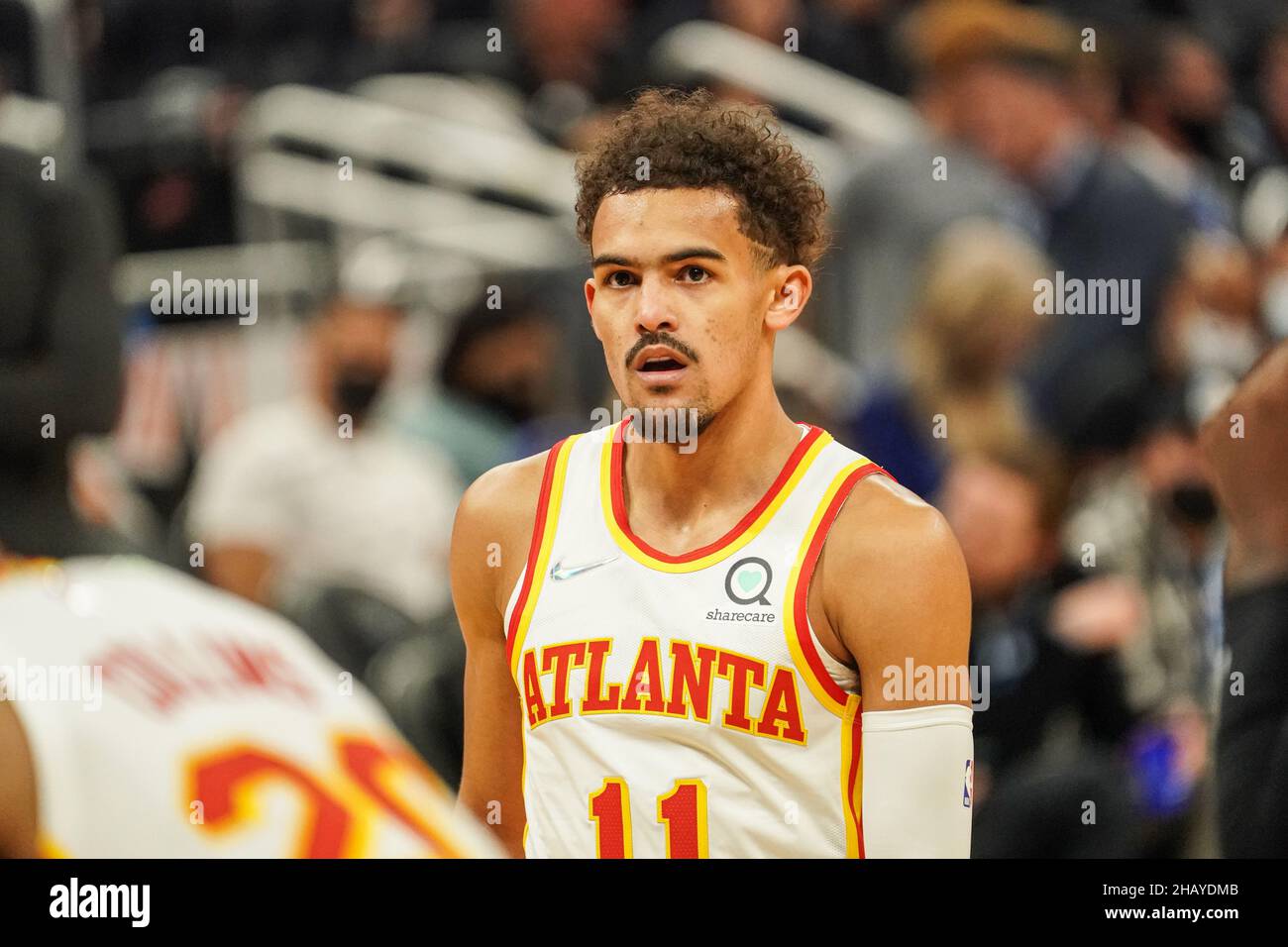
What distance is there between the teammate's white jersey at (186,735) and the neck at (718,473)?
1093 millimetres

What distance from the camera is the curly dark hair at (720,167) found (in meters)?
2.59

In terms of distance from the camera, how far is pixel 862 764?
2.49 metres

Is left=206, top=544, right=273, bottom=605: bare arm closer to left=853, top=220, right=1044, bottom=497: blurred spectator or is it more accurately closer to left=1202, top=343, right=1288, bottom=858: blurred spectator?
left=853, top=220, right=1044, bottom=497: blurred spectator

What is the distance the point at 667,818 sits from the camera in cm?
250

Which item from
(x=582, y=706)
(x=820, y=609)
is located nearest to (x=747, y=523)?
(x=820, y=609)

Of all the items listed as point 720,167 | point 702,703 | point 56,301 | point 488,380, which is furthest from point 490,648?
point 488,380

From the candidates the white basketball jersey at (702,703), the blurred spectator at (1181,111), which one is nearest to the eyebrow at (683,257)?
the white basketball jersey at (702,703)

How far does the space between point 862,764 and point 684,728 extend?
0.25 metres

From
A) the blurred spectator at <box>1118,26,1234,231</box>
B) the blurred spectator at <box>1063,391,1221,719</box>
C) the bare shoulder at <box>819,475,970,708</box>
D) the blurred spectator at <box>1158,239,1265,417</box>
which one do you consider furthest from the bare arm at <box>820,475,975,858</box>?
the blurred spectator at <box>1118,26,1234,231</box>

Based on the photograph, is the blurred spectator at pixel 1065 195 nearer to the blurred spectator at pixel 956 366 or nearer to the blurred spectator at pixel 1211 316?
the blurred spectator at pixel 1211 316

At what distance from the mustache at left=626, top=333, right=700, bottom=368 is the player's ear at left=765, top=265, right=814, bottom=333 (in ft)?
0.52

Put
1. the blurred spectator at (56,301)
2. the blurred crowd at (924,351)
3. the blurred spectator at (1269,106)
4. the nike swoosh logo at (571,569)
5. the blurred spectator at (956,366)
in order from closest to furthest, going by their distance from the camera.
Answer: the nike swoosh logo at (571,569) → the blurred spectator at (56,301) → the blurred crowd at (924,351) → the blurred spectator at (956,366) → the blurred spectator at (1269,106)
